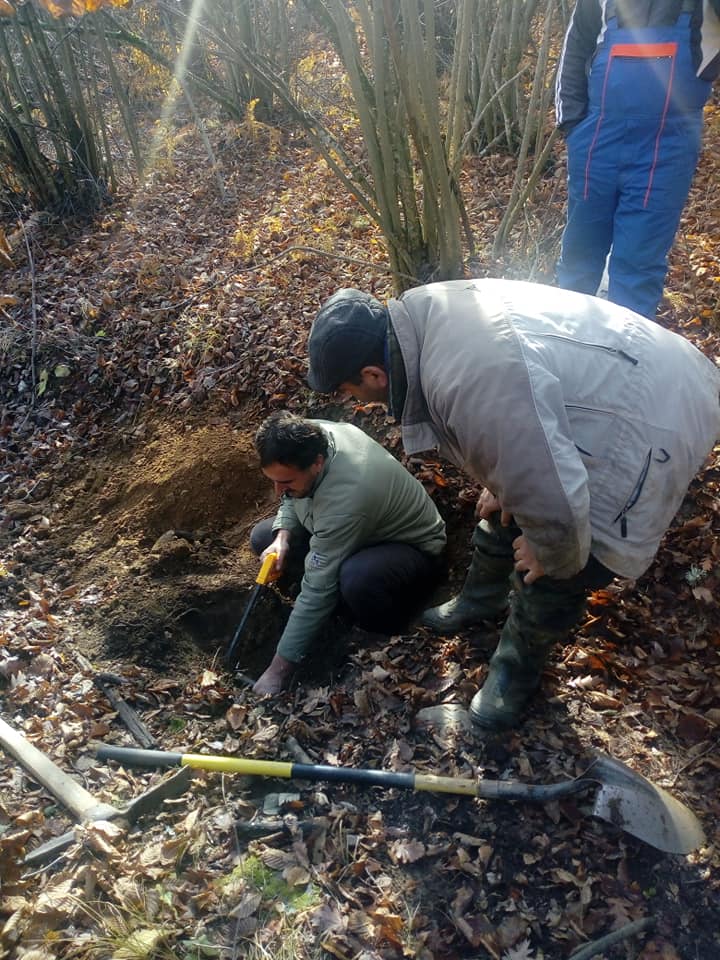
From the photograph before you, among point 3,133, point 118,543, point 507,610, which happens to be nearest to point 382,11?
point 507,610

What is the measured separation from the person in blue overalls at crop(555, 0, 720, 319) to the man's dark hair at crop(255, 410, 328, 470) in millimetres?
1805

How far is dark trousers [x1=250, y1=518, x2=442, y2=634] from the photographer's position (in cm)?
334

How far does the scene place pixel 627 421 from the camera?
6.88ft

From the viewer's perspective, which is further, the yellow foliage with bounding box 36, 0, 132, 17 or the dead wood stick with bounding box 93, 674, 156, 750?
the yellow foliage with bounding box 36, 0, 132, 17

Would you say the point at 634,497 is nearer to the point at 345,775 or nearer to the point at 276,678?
the point at 345,775

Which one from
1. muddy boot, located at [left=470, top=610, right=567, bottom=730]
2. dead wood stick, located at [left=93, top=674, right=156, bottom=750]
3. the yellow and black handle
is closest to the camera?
the yellow and black handle

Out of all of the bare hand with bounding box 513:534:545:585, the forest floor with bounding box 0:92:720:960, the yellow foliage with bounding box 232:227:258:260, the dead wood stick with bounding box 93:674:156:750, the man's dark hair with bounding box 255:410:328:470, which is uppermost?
the yellow foliage with bounding box 232:227:258:260

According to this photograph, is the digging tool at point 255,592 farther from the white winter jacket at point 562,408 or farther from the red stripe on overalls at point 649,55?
the red stripe on overalls at point 649,55

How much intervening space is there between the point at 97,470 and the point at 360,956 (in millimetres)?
3857

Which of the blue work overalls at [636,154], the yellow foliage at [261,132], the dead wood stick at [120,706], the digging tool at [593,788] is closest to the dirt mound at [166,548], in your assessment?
the dead wood stick at [120,706]

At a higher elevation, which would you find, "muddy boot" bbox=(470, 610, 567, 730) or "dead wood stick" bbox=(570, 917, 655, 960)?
"muddy boot" bbox=(470, 610, 567, 730)

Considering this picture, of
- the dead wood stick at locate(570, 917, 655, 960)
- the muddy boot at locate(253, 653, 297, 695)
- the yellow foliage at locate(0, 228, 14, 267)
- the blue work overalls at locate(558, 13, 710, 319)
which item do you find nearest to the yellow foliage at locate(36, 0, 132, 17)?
the yellow foliage at locate(0, 228, 14, 267)

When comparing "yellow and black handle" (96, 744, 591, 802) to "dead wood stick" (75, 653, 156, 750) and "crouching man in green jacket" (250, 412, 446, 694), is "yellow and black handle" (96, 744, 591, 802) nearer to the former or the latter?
"dead wood stick" (75, 653, 156, 750)

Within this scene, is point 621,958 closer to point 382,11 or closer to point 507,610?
point 507,610
